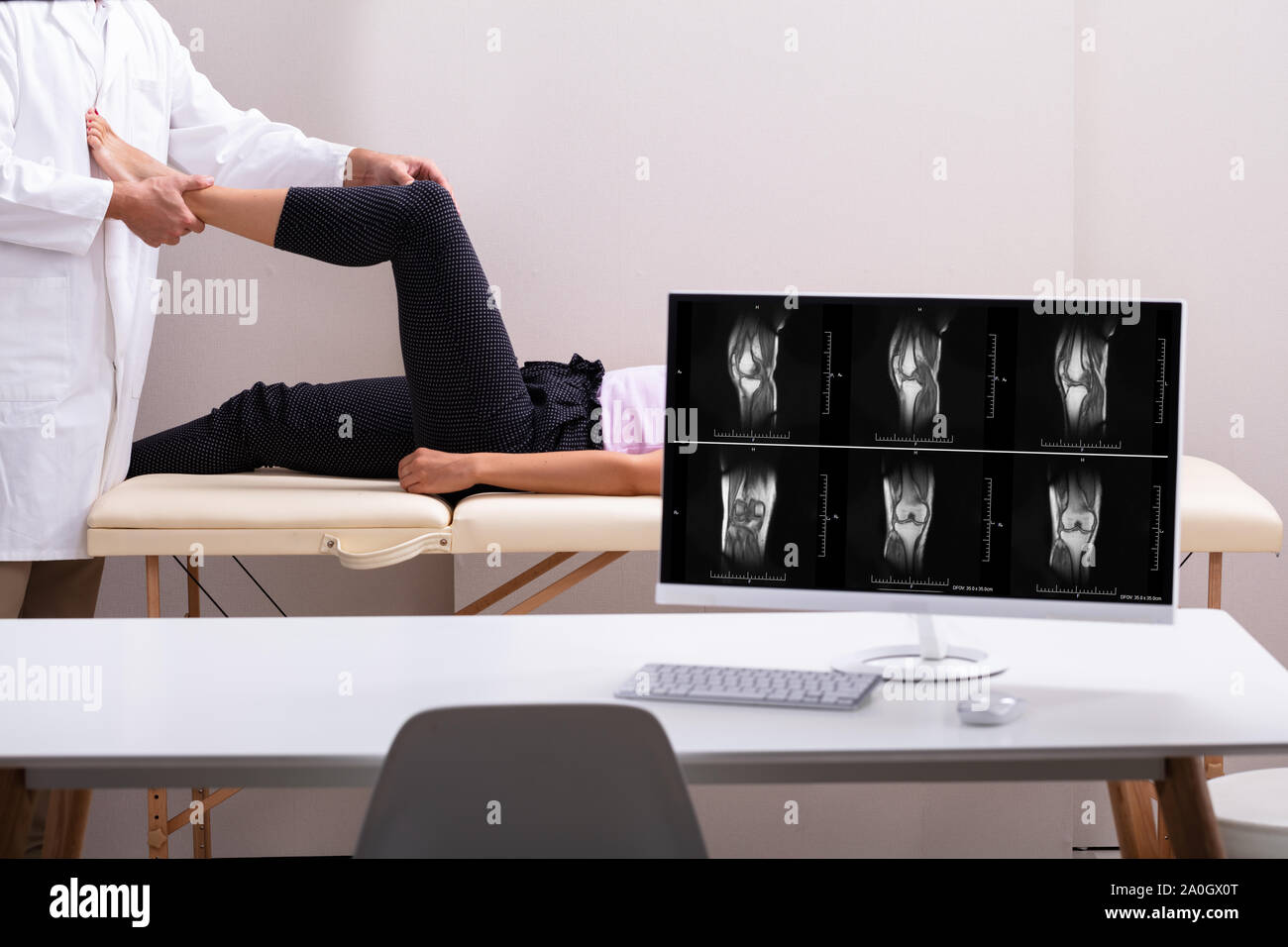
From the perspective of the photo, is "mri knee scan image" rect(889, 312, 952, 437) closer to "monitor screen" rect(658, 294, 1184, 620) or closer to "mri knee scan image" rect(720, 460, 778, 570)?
"monitor screen" rect(658, 294, 1184, 620)

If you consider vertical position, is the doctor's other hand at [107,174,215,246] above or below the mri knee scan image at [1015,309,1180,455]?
above

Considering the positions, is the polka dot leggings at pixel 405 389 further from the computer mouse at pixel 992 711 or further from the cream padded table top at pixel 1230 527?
the computer mouse at pixel 992 711

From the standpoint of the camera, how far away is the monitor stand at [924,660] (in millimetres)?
1183

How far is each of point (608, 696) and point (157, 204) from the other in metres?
1.41

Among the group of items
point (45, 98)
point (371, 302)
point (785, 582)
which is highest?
point (45, 98)

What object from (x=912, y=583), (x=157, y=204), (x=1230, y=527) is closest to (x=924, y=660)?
(x=912, y=583)

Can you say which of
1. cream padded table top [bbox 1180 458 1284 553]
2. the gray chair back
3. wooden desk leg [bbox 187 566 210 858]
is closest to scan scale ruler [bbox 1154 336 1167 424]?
the gray chair back

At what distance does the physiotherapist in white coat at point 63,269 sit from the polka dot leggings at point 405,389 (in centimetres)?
21

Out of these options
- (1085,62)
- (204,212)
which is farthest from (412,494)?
(1085,62)

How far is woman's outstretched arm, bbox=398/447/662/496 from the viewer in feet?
7.14

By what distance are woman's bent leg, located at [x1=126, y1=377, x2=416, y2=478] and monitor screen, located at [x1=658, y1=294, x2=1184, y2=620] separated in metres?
1.34

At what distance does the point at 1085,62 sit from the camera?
268 cm
